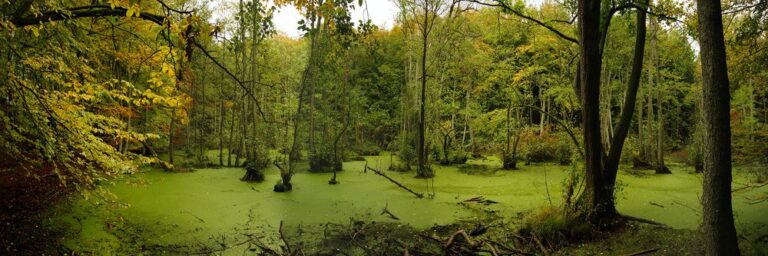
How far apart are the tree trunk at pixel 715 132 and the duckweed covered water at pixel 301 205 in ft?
7.50

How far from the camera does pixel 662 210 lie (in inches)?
260

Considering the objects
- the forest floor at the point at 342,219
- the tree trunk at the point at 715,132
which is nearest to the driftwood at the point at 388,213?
the forest floor at the point at 342,219

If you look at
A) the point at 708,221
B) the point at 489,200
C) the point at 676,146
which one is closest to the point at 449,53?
the point at 489,200

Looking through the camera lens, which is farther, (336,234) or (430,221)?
(430,221)

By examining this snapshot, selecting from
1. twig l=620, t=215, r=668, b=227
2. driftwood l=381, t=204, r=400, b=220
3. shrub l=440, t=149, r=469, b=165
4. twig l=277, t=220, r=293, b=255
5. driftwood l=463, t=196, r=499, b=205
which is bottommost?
twig l=277, t=220, r=293, b=255

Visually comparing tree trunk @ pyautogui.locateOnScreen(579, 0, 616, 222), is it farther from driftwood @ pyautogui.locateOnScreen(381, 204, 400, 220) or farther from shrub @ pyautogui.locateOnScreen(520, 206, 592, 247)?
driftwood @ pyautogui.locateOnScreen(381, 204, 400, 220)

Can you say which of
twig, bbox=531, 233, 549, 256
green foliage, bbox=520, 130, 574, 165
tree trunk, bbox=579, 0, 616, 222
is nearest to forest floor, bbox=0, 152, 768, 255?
twig, bbox=531, 233, 549, 256

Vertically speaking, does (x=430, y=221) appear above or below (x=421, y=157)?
below

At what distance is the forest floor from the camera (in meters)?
4.93

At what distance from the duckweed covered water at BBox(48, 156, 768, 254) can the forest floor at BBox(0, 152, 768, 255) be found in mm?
21

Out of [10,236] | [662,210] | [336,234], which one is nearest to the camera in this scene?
[10,236]

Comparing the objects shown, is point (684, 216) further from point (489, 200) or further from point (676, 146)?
point (676, 146)

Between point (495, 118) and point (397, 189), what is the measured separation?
7.66 meters

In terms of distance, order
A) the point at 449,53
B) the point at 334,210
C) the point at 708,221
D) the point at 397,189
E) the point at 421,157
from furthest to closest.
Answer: the point at 449,53
the point at 421,157
the point at 397,189
the point at 334,210
the point at 708,221
